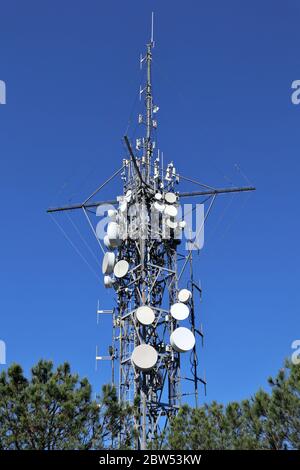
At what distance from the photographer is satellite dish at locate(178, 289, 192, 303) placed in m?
28.3

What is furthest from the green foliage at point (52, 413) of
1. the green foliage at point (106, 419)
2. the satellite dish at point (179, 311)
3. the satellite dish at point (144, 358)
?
the satellite dish at point (179, 311)

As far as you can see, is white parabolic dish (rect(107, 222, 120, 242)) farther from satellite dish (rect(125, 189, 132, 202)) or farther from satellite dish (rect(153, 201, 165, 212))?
satellite dish (rect(153, 201, 165, 212))

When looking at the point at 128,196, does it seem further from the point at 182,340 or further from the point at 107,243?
the point at 182,340

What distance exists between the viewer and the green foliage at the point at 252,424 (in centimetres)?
1628

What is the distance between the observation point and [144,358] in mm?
24469

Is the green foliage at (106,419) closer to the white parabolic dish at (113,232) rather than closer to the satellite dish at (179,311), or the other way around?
the satellite dish at (179,311)

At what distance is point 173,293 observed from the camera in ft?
95.2

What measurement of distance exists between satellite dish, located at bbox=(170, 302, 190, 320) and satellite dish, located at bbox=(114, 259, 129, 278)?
2.86 meters

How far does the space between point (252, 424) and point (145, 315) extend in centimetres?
976

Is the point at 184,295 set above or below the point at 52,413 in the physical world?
above

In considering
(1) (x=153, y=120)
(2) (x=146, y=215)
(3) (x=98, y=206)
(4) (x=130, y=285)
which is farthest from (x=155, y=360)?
(1) (x=153, y=120)

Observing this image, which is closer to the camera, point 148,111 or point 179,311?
point 179,311

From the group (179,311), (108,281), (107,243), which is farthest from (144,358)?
(107,243)

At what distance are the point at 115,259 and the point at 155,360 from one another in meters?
6.72
